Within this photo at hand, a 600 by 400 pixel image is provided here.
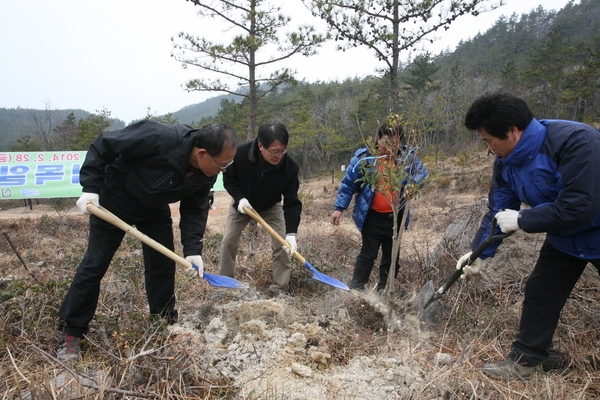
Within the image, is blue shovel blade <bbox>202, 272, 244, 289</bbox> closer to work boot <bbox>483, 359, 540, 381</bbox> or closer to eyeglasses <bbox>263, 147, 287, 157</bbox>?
eyeglasses <bbox>263, 147, 287, 157</bbox>

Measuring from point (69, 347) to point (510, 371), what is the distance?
2.53 m

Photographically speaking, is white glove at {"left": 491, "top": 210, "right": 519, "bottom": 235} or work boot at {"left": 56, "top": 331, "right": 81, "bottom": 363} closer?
white glove at {"left": 491, "top": 210, "right": 519, "bottom": 235}

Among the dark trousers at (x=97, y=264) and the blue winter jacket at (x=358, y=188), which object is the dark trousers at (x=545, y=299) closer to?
the blue winter jacket at (x=358, y=188)

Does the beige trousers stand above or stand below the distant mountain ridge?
below

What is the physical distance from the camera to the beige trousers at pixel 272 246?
3.44 meters

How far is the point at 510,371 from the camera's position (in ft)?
6.95

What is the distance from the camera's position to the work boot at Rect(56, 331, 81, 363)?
219cm

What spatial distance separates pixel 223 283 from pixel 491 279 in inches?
91.5

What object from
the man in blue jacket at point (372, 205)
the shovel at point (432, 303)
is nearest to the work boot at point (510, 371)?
the shovel at point (432, 303)

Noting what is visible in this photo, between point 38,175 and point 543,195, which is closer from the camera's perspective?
point 543,195

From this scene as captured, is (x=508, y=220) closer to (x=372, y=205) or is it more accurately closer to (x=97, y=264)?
(x=372, y=205)

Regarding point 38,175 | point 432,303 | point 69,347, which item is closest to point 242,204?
point 69,347

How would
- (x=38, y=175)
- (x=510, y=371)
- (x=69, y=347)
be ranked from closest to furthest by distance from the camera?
1. (x=510, y=371)
2. (x=69, y=347)
3. (x=38, y=175)

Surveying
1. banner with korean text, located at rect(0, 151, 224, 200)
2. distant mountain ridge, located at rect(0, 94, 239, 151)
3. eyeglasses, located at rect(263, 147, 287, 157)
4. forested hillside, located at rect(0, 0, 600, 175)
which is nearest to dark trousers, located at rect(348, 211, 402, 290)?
eyeglasses, located at rect(263, 147, 287, 157)
